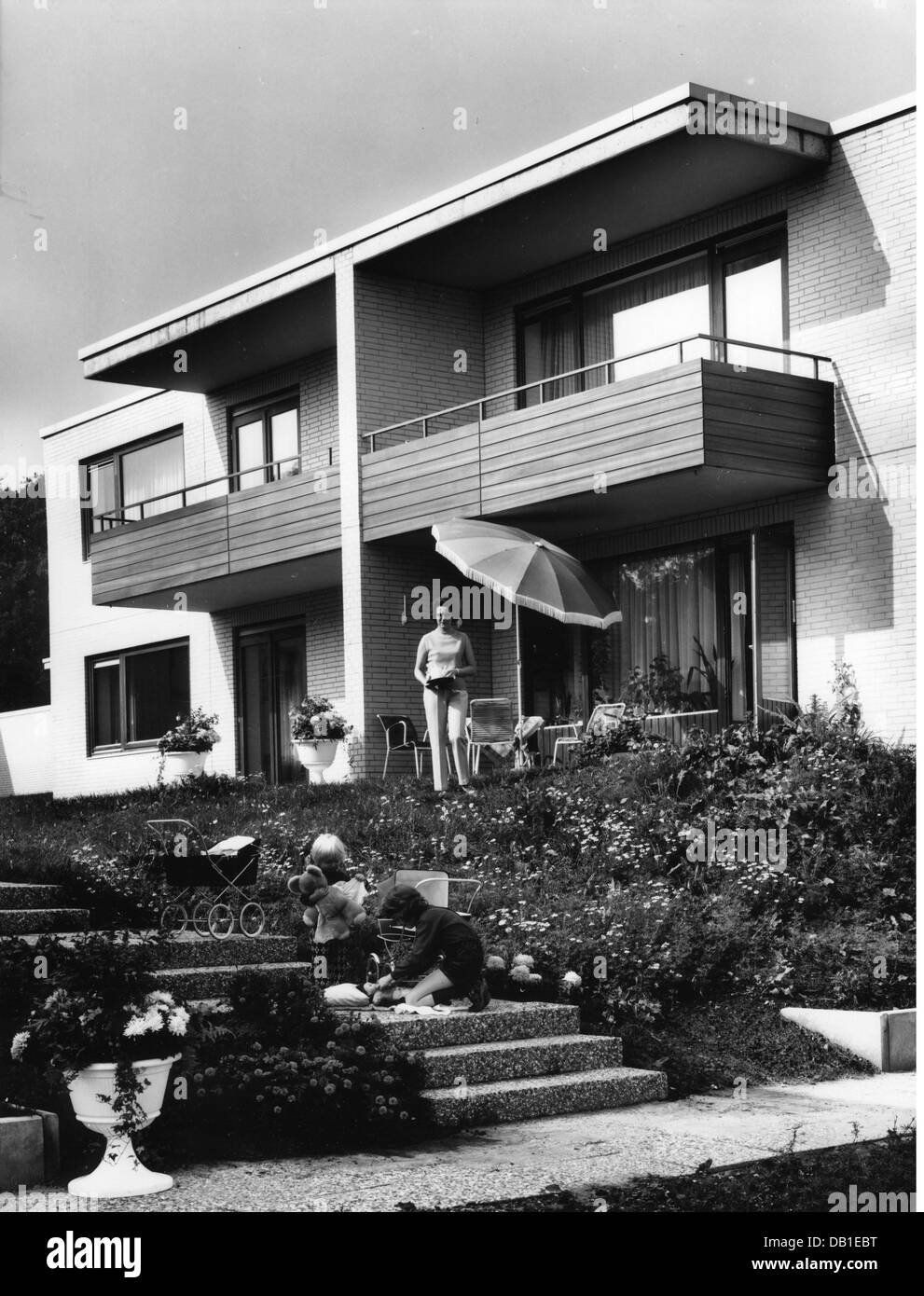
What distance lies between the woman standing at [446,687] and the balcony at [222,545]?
3798 mm

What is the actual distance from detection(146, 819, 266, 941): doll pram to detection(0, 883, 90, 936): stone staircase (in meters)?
0.67

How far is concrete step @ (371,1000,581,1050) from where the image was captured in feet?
29.6

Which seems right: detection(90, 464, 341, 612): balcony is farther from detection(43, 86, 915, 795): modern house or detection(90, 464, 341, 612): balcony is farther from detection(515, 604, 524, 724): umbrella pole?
detection(515, 604, 524, 724): umbrella pole

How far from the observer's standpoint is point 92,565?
23.3m

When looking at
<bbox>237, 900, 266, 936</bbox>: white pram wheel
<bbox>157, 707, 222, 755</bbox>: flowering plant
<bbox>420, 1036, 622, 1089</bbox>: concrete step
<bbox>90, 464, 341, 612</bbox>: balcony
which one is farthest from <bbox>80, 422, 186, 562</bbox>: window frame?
<bbox>420, 1036, 622, 1089</bbox>: concrete step

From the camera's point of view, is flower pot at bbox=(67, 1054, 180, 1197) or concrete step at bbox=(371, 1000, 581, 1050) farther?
concrete step at bbox=(371, 1000, 581, 1050)

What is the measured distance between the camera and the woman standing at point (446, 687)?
16188 millimetres

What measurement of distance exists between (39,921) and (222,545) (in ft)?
38.0

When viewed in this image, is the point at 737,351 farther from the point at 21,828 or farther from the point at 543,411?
the point at 21,828

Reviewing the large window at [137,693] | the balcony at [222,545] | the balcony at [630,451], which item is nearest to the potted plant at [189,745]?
the balcony at [222,545]

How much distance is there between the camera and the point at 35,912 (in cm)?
994

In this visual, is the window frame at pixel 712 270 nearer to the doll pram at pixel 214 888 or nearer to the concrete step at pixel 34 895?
the doll pram at pixel 214 888

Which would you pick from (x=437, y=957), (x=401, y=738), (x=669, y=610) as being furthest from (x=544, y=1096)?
(x=401, y=738)

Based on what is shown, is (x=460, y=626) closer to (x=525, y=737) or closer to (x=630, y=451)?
(x=525, y=737)
